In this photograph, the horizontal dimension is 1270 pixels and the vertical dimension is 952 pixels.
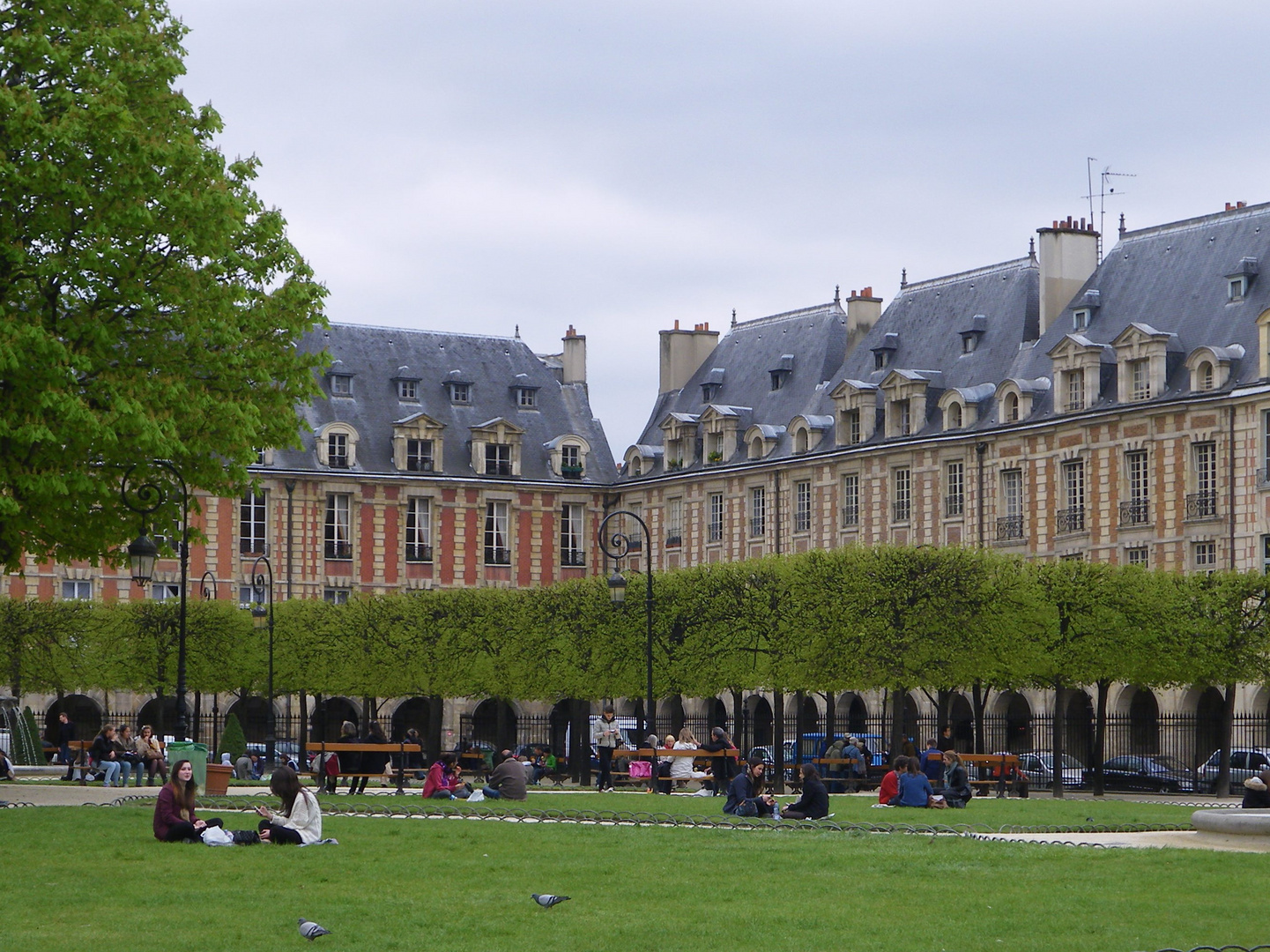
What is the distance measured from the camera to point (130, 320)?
25.1 metres

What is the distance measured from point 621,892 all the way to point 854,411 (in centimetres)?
4446

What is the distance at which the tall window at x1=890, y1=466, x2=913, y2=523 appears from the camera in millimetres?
56438

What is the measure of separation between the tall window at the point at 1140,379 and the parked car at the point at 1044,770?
9.54 metres

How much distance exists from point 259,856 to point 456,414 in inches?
1941

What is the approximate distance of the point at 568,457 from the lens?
67.2m

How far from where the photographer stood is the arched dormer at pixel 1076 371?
5141 cm

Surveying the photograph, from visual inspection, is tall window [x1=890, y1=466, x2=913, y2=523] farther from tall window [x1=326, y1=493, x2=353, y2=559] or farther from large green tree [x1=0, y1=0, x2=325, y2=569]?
large green tree [x1=0, y1=0, x2=325, y2=569]

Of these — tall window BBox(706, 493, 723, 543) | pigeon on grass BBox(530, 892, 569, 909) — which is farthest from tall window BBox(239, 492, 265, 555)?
pigeon on grass BBox(530, 892, 569, 909)

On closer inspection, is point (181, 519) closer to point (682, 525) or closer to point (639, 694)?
point (639, 694)

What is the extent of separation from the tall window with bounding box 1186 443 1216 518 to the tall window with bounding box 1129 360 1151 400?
1.98 meters

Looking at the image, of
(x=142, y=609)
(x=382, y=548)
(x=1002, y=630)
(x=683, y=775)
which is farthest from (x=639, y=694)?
(x=382, y=548)

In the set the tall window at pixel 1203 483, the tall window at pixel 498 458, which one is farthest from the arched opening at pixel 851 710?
the tall window at pixel 498 458

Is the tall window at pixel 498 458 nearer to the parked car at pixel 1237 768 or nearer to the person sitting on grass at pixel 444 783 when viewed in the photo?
the parked car at pixel 1237 768

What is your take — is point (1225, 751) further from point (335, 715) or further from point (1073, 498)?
point (335, 715)
